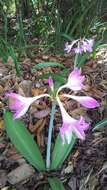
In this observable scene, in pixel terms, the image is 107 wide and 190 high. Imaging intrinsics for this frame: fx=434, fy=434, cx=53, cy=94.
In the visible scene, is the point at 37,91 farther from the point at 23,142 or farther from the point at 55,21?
the point at 55,21

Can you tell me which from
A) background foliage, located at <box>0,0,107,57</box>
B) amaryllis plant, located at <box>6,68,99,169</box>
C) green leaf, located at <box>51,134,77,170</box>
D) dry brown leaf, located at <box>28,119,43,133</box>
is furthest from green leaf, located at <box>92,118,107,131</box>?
background foliage, located at <box>0,0,107,57</box>

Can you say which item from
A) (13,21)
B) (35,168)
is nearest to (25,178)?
(35,168)

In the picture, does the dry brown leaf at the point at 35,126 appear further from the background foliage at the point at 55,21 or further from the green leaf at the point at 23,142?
the background foliage at the point at 55,21

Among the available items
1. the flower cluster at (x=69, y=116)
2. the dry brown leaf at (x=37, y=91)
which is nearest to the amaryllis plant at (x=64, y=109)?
the flower cluster at (x=69, y=116)

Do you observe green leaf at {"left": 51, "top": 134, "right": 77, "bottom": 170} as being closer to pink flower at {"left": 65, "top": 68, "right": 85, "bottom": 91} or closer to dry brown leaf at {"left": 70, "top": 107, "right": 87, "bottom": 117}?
dry brown leaf at {"left": 70, "top": 107, "right": 87, "bottom": 117}

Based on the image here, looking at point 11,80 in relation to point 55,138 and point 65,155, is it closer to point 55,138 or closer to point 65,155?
point 55,138
